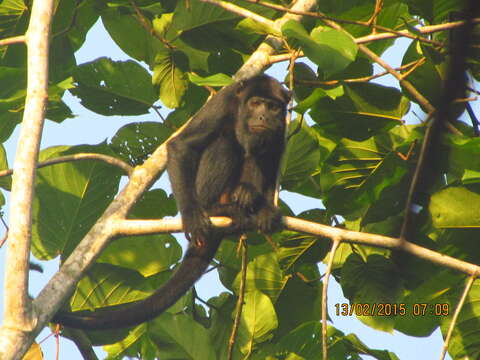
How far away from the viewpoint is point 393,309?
3.48m

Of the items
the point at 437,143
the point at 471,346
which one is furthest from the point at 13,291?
the point at 471,346

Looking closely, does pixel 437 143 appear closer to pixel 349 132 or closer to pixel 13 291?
pixel 13 291

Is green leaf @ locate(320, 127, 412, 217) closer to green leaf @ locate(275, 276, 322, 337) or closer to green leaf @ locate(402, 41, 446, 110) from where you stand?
green leaf @ locate(402, 41, 446, 110)

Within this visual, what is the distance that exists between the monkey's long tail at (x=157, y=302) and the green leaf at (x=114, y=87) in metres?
1.03

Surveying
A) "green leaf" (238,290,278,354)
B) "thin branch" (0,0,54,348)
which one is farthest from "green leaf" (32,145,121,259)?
"green leaf" (238,290,278,354)

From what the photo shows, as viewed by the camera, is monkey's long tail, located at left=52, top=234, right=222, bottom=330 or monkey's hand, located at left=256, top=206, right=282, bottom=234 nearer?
monkey's long tail, located at left=52, top=234, right=222, bottom=330

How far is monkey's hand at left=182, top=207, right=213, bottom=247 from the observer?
3.72m

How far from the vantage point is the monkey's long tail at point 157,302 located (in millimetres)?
3254

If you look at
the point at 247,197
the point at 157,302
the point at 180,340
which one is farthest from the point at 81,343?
the point at 247,197

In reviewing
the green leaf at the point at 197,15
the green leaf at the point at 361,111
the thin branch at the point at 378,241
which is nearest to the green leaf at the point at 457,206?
the thin branch at the point at 378,241

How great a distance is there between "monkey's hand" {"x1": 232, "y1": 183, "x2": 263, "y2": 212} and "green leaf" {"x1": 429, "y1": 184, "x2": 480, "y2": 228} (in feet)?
4.72

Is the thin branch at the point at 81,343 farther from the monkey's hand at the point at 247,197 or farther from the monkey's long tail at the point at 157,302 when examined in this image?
the monkey's hand at the point at 247,197

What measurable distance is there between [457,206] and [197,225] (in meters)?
1.52

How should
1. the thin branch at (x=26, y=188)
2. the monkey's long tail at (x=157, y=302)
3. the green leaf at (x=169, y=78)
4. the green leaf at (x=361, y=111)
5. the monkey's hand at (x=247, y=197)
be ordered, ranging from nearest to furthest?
the thin branch at (x=26, y=188), the monkey's long tail at (x=157, y=302), the green leaf at (x=361, y=111), the green leaf at (x=169, y=78), the monkey's hand at (x=247, y=197)
